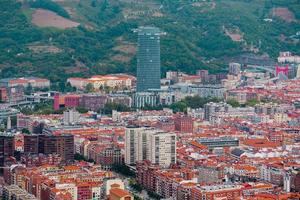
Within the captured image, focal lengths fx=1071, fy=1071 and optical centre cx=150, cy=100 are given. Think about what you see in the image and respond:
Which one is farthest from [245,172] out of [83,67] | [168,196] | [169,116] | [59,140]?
[83,67]

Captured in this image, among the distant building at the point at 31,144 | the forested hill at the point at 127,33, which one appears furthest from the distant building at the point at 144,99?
the distant building at the point at 31,144

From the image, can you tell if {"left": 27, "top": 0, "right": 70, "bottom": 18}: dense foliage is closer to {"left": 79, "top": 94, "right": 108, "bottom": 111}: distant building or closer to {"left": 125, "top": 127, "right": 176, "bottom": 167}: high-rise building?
{"left": 79, "top": 94, "right": 108, "bottom": 111}: distant building

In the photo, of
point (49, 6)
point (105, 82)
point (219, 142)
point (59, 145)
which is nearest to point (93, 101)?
point (105, 82)

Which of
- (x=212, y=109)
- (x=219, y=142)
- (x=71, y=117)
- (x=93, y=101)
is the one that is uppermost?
(x=93, y=101)

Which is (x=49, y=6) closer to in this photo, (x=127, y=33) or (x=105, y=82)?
(x=127, y=33)

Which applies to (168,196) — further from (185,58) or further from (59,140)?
(185,58)

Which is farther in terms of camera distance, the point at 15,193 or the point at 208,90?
the point at 208,90

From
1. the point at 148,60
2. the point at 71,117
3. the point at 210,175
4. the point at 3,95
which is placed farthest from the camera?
the point at 148,60

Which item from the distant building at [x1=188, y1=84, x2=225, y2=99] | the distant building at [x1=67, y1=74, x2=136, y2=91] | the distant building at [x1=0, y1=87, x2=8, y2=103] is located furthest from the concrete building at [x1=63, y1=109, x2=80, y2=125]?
the distant building at [x1=188, y1=84, x2=225, y2=99]
